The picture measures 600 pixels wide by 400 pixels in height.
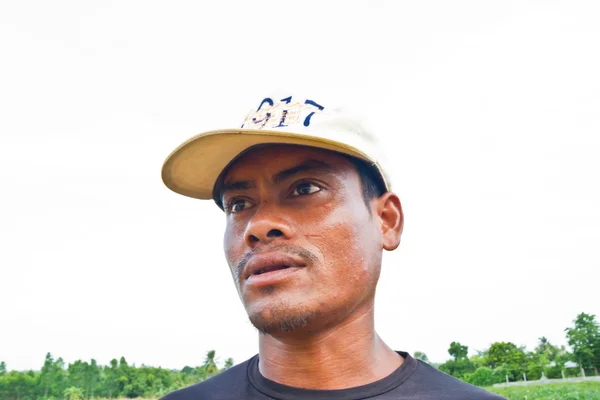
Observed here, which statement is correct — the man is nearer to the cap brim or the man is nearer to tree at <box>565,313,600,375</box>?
the cap brim

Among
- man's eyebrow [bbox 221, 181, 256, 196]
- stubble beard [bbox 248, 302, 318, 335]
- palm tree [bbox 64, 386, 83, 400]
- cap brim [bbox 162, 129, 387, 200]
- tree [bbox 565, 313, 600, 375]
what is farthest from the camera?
palm tree [bbox 64, 386, 83, 400]

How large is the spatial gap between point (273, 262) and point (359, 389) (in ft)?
2.10

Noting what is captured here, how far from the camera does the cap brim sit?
7.07ft

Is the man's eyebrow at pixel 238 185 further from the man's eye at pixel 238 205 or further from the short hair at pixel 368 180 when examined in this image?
the short hair at pixel 368 180

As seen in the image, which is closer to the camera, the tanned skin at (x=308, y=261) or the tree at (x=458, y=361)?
the tanned skin at (x=308, y=261)

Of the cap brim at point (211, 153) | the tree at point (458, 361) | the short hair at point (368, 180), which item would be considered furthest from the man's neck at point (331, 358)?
the tree at point (458, 361)

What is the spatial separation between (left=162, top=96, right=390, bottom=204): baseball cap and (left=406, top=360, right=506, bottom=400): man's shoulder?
0.91 metres

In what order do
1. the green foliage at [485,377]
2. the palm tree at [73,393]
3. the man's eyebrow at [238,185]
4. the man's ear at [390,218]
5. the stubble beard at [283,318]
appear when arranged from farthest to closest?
the palm tree at [73,393]
the green foliage at [485,377]
the man's ear at [390,218]
the man's eyebrow at [238,185]
the stubble beard at [283,318]

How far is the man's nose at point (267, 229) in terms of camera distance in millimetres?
2111

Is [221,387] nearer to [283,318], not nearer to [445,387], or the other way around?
[283,318]

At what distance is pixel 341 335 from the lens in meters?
2.24

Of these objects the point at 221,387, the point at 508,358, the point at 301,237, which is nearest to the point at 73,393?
the point at 508,358

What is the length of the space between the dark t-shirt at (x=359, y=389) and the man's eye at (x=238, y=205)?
79 cm

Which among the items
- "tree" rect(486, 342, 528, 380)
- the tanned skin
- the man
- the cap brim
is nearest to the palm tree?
"tree" rect(486, 342, 528, 380)
